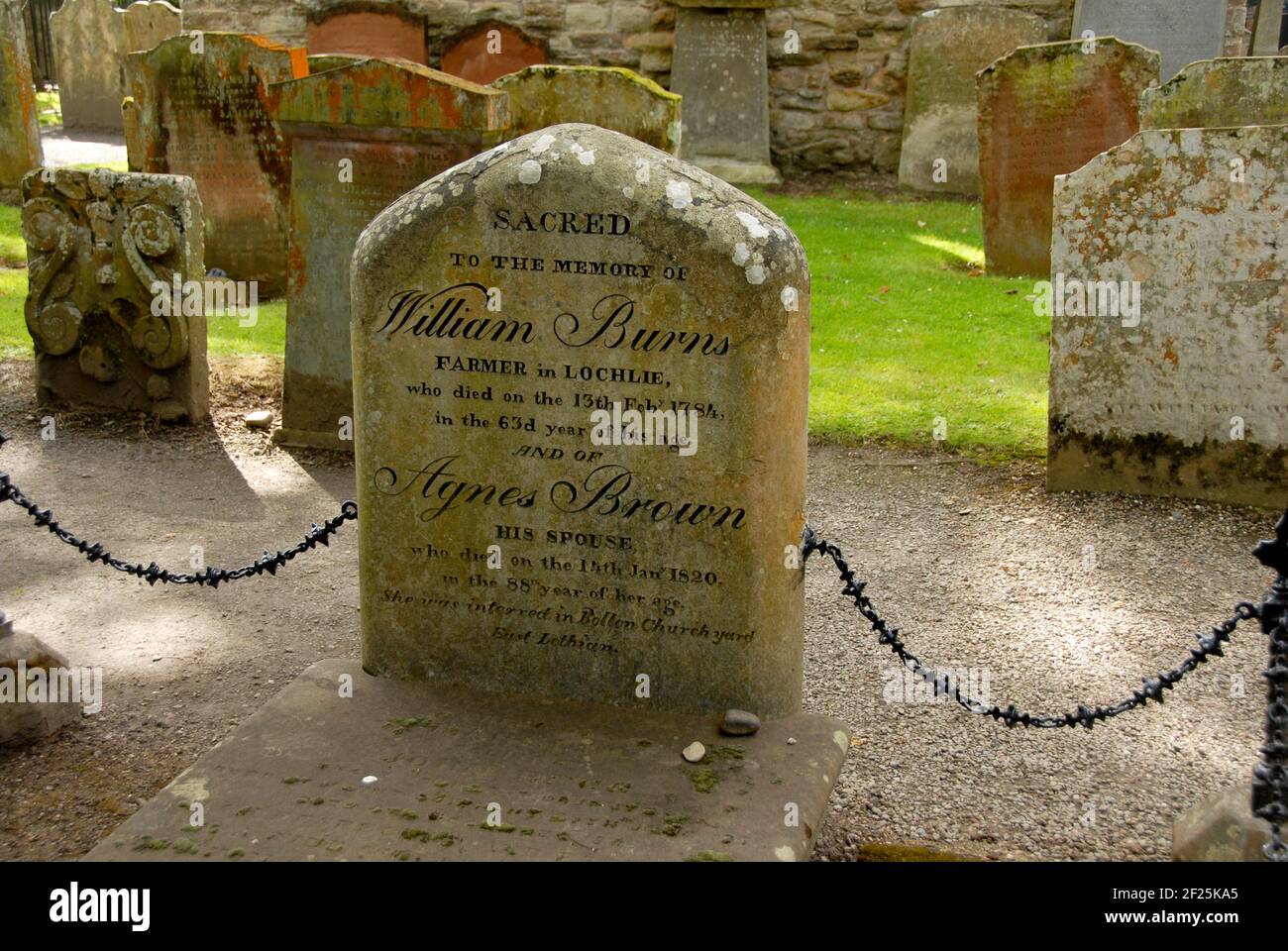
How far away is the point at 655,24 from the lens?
45.0 feet

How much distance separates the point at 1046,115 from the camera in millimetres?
9531

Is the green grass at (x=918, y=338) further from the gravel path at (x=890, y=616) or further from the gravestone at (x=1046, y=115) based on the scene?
the gravestone at (x=1046, y=115)

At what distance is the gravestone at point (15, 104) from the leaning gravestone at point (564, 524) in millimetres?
9846

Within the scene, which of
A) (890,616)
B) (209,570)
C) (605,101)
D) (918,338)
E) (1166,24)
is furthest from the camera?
(1166,24)

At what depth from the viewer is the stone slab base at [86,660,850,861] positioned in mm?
2754

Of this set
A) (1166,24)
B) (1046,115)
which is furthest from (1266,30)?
(1046,115)

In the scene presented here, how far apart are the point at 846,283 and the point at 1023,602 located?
17.7 ft

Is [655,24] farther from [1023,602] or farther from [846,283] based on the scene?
[1023,602]

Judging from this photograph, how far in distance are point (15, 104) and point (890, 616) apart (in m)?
10.3

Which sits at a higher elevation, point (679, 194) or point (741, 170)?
point (741, 170)

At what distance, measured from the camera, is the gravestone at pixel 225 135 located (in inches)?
361

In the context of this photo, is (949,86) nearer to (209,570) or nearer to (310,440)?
(310,440)

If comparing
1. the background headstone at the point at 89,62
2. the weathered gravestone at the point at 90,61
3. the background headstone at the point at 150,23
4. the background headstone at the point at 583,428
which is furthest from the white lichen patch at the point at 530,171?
the background headstone at the point at 89,62
